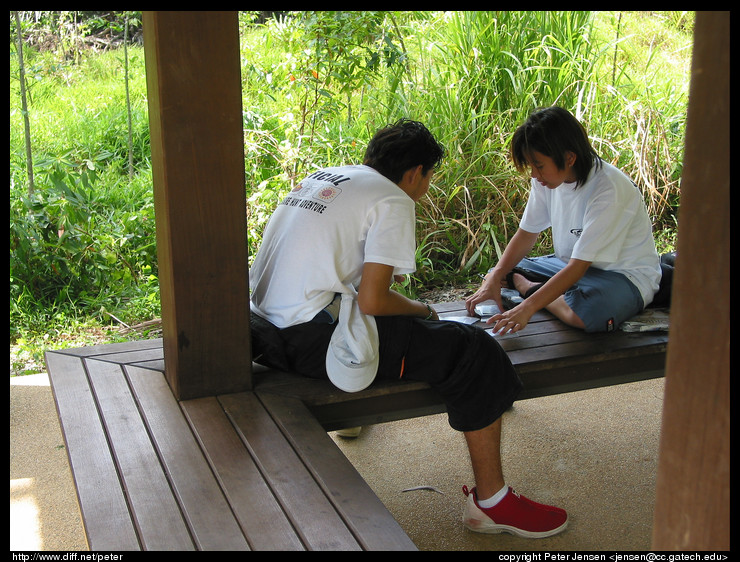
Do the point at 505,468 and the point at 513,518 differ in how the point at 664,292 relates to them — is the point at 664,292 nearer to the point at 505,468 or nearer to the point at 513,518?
A: the point at 505,468

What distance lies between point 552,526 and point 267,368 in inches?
41.8

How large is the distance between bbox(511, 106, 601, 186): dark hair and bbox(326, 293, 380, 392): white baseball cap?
904 millimetres

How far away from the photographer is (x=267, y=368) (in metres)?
2.69

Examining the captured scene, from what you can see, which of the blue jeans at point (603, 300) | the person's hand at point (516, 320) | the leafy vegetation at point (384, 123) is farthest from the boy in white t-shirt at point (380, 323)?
the leafy vegetation at point (384, 123)

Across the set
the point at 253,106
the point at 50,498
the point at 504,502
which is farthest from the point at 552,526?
the point at 253,106

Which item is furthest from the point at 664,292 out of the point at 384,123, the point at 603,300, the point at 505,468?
the point at 384,123

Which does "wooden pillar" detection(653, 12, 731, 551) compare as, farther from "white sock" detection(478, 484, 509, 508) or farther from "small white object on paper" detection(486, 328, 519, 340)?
"small white object on paper" detection(486, 328, 519, 340)

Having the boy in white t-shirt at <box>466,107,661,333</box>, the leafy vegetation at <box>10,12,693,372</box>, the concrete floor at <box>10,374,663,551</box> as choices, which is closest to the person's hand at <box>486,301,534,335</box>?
the boy in white t-shirt at <box>466,107,661,333</box>

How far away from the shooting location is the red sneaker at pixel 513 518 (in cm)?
246

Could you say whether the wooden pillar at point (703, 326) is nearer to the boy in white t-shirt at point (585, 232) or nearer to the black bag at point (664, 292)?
the boy in white t-shirt at point (585, 232)

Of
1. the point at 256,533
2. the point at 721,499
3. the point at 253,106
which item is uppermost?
the point at 253,106

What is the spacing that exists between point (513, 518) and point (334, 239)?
40.6 inches

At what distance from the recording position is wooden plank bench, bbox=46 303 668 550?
1.82 metres
